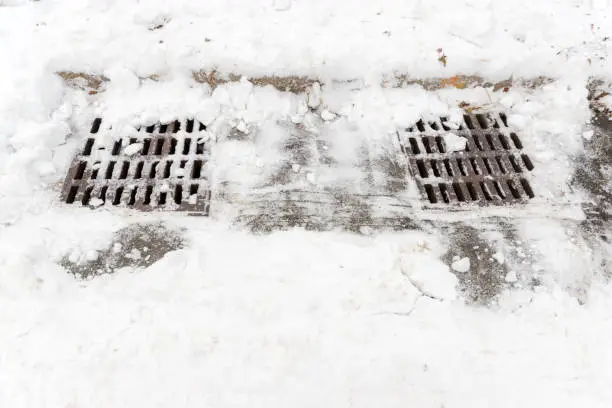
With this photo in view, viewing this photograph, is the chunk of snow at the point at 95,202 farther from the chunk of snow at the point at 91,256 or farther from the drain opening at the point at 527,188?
the drain opening at the point at 527,188

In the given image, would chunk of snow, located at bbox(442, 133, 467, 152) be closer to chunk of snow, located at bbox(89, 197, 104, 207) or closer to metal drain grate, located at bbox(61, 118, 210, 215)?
metal drain grate, located at bbox(61, 118, 210, 215)

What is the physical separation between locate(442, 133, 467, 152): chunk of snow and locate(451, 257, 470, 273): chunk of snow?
0.81 m

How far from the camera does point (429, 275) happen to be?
2.41 m

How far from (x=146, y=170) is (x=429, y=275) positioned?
70.2 inches

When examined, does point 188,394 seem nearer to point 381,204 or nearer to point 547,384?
point 381,204

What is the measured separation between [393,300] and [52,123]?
2.38 m

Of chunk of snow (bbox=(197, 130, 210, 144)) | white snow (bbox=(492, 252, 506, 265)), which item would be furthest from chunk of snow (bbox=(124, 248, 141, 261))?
white snow (bbox=(492, 252, 506, 265))

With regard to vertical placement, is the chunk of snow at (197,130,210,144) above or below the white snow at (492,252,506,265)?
above

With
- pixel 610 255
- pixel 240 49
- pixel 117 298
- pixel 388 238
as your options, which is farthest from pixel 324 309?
pixel 240 49

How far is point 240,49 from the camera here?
122 inches

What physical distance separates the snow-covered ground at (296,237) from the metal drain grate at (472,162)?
0.33 ft

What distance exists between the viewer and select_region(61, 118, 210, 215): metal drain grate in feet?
8.77

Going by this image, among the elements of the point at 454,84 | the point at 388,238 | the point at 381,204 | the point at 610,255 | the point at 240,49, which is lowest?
the point at 610,255

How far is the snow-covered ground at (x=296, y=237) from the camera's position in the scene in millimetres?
2113
